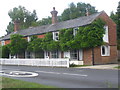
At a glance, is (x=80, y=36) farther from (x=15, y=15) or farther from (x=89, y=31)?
(x=15, y=15)

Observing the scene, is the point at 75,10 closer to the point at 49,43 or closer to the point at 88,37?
the point at 49,43

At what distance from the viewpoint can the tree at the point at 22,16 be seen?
69.8 meters

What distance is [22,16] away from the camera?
7075 cm

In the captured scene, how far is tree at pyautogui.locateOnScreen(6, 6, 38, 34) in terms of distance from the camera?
229 ft

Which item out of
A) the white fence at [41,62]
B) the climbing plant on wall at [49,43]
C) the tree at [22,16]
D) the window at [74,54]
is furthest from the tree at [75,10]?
the window at [74,54]

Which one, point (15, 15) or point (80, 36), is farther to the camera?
point (15, 15)

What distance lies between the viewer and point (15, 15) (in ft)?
229

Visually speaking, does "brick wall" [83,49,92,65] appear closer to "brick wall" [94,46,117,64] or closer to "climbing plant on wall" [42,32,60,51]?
"brick wall" [94,46,117,64]

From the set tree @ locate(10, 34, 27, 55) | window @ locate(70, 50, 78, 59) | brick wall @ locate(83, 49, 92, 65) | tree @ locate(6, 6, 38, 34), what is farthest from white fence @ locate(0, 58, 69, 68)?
tree @ locate(6, 6, 38, 34)

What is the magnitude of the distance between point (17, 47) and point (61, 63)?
1374 cm

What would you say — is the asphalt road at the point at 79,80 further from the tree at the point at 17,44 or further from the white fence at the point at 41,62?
the tree at the point at 17,44

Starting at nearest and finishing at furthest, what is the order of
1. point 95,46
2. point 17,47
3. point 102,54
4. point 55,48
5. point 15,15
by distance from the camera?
1. point 95,46
2. point 102,54
3. point 55,48
4. point 17,47
5. point 15,15

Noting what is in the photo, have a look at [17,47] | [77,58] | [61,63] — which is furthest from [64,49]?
[17,47]

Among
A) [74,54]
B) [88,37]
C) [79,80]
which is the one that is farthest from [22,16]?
[79,80]
